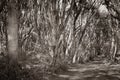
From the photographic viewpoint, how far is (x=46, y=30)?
23312 millimetres

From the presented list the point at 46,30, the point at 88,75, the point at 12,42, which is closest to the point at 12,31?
the point at 12,42

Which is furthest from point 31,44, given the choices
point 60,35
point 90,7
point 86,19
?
point 60,35

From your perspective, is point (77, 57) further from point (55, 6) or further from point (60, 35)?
point (55, 6)

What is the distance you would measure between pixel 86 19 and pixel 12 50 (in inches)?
627

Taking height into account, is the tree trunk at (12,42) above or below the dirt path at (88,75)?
above

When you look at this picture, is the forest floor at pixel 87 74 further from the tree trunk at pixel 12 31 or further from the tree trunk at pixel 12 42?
the tree trunk at pixel 12 31

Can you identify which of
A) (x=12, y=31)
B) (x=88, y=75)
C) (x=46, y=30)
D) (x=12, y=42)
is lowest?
(x=88, y=75)

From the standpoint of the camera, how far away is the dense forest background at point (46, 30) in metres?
8.41

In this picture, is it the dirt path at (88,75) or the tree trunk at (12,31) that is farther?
the dirt path at (88,75)

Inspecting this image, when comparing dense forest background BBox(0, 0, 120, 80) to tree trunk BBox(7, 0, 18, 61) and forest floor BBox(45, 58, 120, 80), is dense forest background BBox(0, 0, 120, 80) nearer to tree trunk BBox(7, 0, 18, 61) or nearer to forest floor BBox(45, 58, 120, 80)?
tree trunk BBox(7, 0, 18, 61)

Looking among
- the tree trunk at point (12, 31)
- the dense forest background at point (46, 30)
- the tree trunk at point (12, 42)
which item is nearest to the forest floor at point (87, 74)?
the dense forest background at point (46, 30)

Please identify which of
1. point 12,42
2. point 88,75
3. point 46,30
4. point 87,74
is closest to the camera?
point 12,42

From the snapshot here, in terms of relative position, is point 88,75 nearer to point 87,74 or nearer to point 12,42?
point 87,74

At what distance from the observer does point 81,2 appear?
67.2ft
